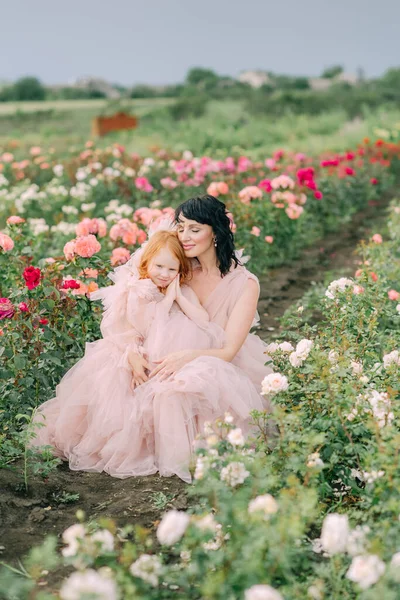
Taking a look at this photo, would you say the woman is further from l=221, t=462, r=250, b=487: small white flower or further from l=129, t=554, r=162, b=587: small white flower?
l=129, t=554, r=162, b=587: small white flower

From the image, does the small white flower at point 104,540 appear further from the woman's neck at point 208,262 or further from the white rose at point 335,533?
the woman's neck at point 208,262

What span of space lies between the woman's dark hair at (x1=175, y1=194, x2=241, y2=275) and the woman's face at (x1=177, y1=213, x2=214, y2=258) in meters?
0.02

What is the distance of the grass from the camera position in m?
16.3

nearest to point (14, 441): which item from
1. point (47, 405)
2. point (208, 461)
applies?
point (47, 405)

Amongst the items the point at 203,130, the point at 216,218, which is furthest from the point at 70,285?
the point at 203,130

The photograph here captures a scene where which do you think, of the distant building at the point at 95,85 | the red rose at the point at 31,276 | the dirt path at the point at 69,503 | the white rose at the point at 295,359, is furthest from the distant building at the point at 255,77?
the dirt path at the point at 69,503

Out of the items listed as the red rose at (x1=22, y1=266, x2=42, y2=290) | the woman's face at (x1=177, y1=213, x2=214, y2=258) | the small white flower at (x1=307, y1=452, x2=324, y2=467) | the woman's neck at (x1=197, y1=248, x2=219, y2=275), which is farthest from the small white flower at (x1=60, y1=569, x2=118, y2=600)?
the woman's neck at (x1=197, y1=248, x2=219, y2=275)

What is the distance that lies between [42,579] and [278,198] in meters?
4.94

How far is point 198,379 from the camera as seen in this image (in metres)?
3.42

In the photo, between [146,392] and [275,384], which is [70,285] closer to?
[146,392]

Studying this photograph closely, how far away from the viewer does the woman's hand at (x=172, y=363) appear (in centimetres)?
355

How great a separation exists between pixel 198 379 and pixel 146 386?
0.29 metres

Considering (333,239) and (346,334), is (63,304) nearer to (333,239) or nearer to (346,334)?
(346,334)

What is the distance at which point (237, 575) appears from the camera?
6.91 ft
